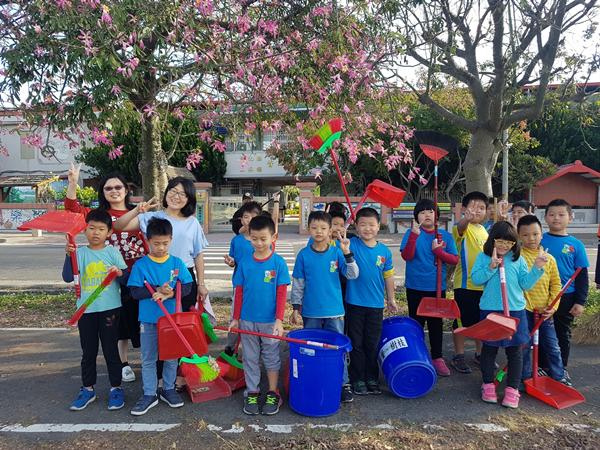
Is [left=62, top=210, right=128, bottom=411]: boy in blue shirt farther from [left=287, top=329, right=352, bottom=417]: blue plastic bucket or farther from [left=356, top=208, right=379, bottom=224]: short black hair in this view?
[left=356, top=208, right=379, bottom=224]: short black hair

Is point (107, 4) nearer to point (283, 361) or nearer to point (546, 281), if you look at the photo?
point (283, 361)

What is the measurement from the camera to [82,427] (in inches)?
110

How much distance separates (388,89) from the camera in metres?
6.14

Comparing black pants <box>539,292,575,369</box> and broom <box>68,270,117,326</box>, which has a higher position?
broom <box>68,270,117,326</box>

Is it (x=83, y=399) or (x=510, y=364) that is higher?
(x=510, y=364)

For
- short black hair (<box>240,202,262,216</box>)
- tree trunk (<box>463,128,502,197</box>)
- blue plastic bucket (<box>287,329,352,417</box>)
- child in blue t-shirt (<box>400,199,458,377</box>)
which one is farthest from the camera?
tree trunk (<box>463,128,502,197</box>)

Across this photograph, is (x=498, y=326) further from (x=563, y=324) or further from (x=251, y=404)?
(x=251, y=404)

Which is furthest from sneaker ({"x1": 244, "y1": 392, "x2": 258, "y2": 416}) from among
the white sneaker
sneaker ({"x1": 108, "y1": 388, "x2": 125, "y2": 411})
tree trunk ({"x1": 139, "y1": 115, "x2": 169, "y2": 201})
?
tree trunk ({"x1": 139, "y1": 115, "x2": 169, "y2": 201})

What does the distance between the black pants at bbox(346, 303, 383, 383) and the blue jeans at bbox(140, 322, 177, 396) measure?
4.62 feet

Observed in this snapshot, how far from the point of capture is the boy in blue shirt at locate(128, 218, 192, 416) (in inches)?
119

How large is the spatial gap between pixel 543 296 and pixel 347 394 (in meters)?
1.78

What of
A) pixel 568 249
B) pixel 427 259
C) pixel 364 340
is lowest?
pixel 364 340

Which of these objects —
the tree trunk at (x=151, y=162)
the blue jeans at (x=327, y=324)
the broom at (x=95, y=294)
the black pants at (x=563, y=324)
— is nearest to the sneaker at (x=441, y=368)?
the black pants at (x=563, y=324)

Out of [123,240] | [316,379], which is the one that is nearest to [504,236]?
[316,379]
